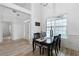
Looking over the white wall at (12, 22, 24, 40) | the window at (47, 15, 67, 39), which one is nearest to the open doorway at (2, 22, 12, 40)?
the white wall at (12, 22, 24, 40)

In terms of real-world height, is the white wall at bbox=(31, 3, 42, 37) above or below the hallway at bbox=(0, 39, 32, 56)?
above

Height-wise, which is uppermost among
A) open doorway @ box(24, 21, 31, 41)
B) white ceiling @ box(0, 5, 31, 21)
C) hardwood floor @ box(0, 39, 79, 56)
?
white ceiling @ box(0, 5, 31, 21)

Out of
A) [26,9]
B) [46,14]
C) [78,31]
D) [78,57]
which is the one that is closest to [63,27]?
[78,31]

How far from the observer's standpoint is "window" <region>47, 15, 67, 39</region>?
5.36 feet

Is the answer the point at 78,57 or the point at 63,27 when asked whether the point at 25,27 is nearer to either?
the point at 63,27

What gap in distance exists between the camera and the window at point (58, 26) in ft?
5.36

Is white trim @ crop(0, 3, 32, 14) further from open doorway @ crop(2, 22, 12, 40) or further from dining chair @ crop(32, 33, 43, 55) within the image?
dining chair @ crop(32, 33, 43, 55)

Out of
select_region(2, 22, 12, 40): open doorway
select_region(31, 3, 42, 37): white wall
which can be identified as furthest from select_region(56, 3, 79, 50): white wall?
select_region(2, 22, 12, 40): open doorway

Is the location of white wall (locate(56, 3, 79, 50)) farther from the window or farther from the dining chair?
the dining chair

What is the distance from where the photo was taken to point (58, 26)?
1.66 metres

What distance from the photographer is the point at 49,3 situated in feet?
5.46

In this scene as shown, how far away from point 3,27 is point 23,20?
1.13 feet

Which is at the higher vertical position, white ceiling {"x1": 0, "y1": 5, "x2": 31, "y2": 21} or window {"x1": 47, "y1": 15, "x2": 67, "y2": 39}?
white ceiling {"x1": 0, "y1": 5, "x2": 31, "y2": 21}

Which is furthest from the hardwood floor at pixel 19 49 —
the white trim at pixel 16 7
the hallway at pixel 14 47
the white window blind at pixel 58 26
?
the white trim at pixel 16 7
